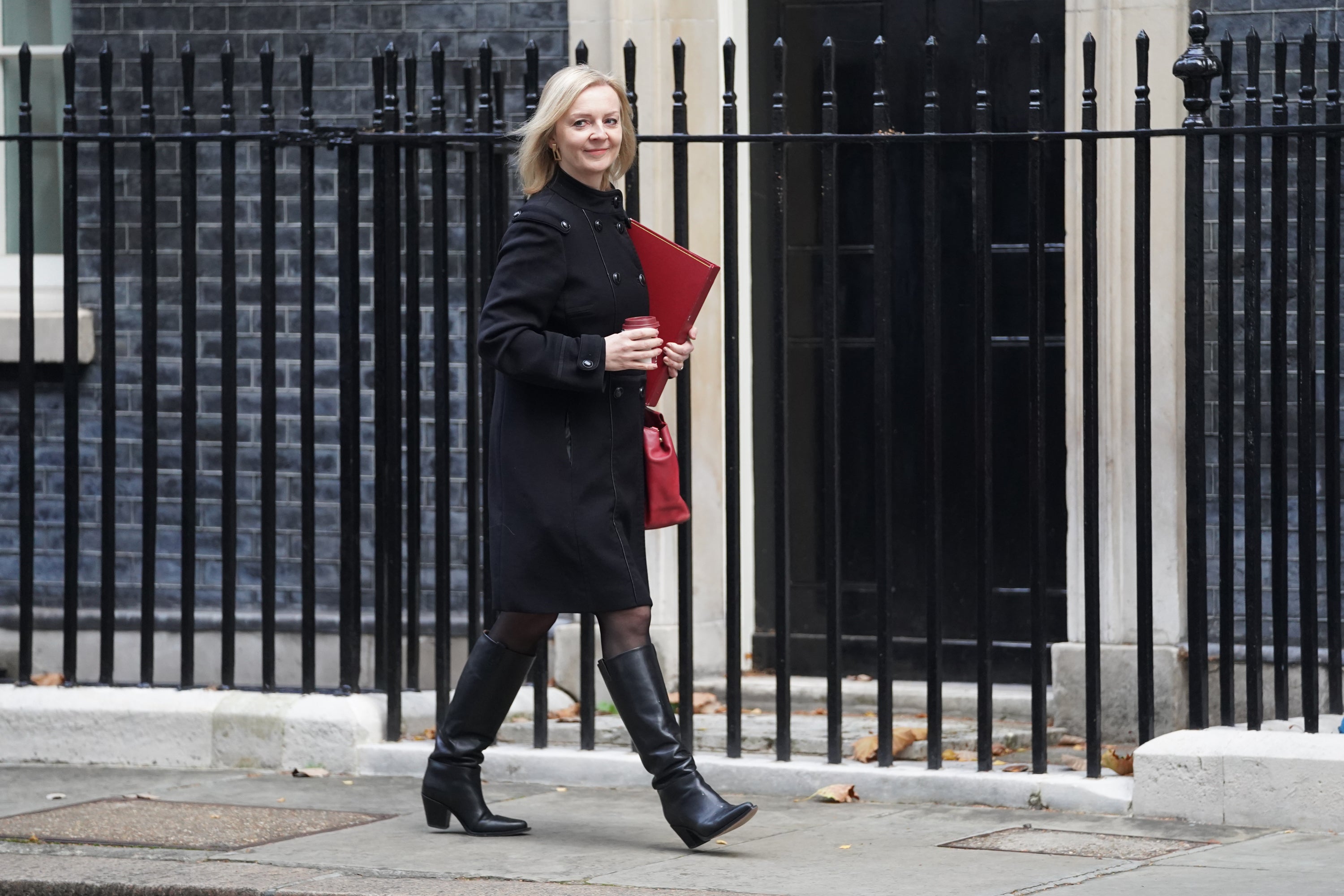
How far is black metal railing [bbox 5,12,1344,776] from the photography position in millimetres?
5547

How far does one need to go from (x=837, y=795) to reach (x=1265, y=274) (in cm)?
234

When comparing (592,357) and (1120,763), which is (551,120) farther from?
(1120,763)

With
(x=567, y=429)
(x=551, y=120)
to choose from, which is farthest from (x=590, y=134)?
(x=567, y=429)

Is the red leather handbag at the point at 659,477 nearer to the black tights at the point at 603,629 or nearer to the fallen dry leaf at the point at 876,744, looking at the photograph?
the black tights at the point at 603,629

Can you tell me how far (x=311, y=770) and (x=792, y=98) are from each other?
296 cm

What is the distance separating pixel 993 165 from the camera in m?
7.25

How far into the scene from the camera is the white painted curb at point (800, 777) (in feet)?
A: 18.7

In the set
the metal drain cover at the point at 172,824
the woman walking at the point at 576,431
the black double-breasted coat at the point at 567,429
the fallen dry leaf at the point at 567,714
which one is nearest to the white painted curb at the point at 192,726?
the metal drain cover at the point at 172,824

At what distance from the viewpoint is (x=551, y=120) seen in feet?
16.9

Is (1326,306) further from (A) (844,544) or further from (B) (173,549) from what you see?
(B) (173,549)

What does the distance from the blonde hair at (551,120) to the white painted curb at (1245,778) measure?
2.14m

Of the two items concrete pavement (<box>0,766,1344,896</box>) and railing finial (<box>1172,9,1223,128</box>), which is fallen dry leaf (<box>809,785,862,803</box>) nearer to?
concrete pavement (<box>0,766,1344,896</box>)

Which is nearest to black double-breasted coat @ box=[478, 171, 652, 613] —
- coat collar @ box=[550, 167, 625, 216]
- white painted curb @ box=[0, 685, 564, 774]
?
coat collar @ box=[550, 167, 625, 216]

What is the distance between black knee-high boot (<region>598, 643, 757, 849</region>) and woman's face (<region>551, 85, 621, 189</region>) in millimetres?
1203
